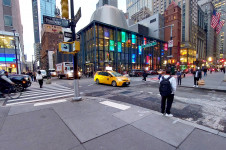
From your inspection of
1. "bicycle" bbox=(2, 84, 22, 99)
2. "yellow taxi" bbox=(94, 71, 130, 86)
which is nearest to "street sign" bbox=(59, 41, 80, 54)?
"bicycle" bbox=(2, 84, 22, 99)

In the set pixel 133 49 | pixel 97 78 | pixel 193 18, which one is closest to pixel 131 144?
pixel 97 78

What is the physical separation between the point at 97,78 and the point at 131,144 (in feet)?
37.0

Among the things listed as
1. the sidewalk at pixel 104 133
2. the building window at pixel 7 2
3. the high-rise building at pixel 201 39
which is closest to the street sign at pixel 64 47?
the sidewalk at pixel 104 133

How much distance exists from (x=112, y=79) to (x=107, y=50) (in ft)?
71.2

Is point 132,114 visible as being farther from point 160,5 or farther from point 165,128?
point 160,5

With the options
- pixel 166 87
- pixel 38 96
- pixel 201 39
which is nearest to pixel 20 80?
pixel 38 96

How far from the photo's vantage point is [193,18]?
6994 centimetres

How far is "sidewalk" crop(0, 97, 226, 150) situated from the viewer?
94.2 inches

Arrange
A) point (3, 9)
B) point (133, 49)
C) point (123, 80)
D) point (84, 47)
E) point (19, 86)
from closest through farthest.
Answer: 1. point (19, 86)
2. point (123, 80)
3. point (3, 9)
4. point (84, 47)
5. point (133, 49)

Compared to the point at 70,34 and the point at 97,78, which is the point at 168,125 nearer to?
the point at 70,34

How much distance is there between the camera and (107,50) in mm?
31531

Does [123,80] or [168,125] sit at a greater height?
[123,80]

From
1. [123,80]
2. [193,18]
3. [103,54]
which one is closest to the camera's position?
[123,80]

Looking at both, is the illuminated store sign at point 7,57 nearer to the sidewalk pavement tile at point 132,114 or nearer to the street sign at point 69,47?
the street sign at point 69,47
